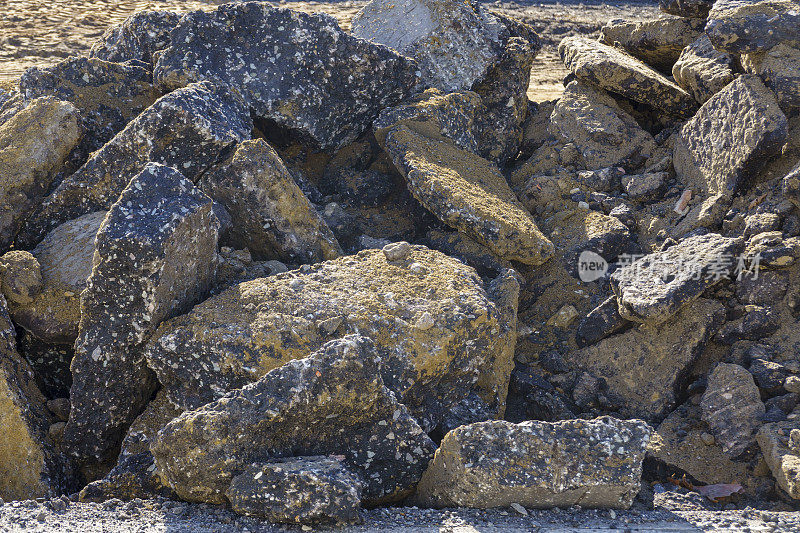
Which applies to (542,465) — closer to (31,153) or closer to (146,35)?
(31,153)

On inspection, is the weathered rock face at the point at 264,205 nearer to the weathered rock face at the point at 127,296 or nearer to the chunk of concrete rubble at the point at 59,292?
the weathered rock face at the point at 127,296

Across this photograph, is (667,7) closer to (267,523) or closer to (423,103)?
(423,103)

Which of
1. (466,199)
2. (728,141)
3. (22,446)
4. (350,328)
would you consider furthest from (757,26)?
(22,446)

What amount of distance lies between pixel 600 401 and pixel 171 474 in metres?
2.35

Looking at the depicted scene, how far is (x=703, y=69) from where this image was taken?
484 cm

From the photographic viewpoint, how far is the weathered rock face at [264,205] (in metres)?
3.97

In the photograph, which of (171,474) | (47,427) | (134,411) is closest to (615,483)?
(171,474)

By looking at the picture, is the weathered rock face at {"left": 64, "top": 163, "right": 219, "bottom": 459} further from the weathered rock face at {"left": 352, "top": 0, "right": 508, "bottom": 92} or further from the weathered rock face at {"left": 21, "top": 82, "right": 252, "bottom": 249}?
the weathered rock face at {"left": 352, "top": 0, "right": 508, "bottom": 92}

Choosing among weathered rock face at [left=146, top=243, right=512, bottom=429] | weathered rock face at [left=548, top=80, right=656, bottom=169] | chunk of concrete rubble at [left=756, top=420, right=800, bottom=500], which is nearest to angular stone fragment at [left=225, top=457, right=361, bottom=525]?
weathered rock face at [left=146, top=243, right=512, bottom=429]

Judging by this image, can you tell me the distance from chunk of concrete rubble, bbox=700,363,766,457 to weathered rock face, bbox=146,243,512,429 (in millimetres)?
1115

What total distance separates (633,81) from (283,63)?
8.58 ft

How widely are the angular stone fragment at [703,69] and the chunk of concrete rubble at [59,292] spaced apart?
4.12 metres

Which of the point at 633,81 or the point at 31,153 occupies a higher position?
the point at 633,81

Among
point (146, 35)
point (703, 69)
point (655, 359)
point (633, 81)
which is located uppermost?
point (146, 35)
